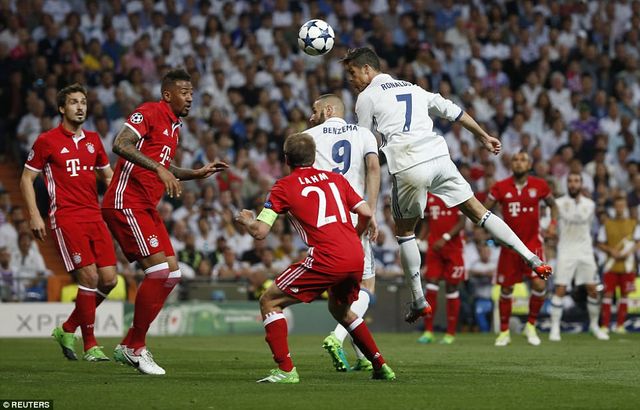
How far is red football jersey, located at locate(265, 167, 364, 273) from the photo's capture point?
29.8 ft

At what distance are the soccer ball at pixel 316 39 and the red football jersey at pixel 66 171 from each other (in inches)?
97.3

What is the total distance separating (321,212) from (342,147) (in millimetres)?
1889

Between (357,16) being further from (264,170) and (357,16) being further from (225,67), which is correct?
(264,170)

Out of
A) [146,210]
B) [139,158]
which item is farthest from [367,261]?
[139,158]

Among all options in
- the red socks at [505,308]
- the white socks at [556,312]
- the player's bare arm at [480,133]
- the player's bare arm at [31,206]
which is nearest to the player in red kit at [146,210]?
the player's bare arm at [31,206]

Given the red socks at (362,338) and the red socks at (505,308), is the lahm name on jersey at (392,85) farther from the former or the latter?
the red socks at (505,308)

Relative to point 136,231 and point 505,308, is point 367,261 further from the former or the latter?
point 505,308

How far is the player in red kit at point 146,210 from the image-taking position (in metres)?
10.4

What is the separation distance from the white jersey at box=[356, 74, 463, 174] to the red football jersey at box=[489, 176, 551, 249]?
5000 mm

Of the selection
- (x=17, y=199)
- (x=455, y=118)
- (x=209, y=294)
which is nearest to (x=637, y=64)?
(x=209, y=294)

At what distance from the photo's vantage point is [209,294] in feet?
66.7

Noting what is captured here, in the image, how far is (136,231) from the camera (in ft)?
34.4

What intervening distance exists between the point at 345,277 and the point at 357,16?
18.3 meters

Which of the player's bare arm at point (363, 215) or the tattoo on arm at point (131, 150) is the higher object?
the tattoo on arm at point (131, 150)
